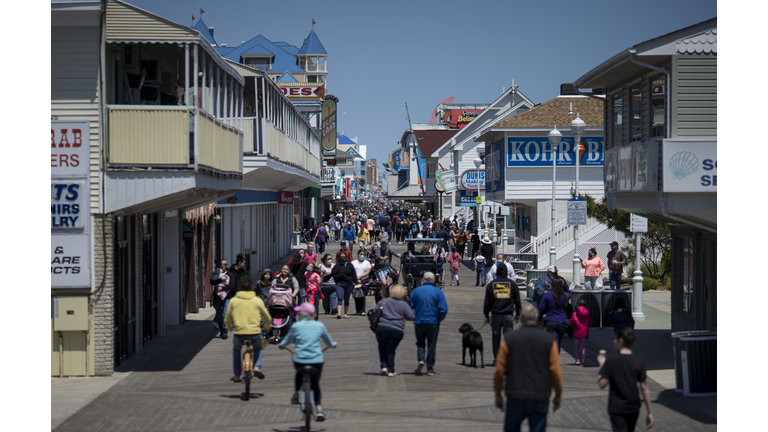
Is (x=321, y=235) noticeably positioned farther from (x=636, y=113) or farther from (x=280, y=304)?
(x=636, y=113)

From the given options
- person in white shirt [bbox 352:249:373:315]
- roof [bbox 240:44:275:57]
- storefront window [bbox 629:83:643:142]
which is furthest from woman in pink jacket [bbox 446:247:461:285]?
roof [bbox 240:44:275:57]

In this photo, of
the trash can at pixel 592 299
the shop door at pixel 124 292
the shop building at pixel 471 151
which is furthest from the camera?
the shop building at pixel 471 151

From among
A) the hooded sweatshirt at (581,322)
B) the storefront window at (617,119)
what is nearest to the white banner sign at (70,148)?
the hooded sweatshirt at (581,322)

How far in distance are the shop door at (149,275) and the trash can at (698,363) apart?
9409 mm

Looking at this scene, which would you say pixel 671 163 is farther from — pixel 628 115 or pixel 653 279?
pixel 653 279

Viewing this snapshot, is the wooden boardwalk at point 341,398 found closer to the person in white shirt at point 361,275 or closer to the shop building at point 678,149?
the shop building at point 678,149

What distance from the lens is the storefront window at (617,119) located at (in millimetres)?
17438

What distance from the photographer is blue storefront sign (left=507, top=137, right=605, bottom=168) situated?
35812mm

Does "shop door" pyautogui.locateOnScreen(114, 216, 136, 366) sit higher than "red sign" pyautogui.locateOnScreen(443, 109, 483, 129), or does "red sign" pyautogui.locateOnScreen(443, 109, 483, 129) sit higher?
"red sign" pyautogui.locateOnScreen(443, 109, 483, 129)

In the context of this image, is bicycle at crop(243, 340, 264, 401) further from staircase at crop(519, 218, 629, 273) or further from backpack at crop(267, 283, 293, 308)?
staircase at crop(519, 218, 629, 273)

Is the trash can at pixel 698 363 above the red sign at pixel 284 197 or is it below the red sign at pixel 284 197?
below

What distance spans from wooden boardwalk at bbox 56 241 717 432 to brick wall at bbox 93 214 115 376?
535 millimetres

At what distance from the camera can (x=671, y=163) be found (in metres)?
12.3

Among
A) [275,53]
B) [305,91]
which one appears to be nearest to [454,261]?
[305,91]
